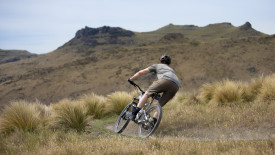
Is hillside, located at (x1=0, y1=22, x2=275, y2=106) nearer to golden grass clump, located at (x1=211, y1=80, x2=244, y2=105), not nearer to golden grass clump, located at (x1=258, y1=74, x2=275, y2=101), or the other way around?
golden grass clump, located at (x1=211, y1=80, x2=244, y2=105)

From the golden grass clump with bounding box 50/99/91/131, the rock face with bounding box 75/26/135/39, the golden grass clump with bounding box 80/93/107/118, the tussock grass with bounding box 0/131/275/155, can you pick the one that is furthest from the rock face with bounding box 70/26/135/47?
the tussock grass with bounding box 0/131/275/155

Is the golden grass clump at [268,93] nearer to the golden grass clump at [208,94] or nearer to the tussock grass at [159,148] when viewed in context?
the golden grass clump at [208,94]

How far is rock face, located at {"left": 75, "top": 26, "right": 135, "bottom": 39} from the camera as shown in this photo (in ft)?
350

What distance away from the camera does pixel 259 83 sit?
A: 980cm

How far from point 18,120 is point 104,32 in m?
106

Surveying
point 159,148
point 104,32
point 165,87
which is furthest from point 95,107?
point 104,32

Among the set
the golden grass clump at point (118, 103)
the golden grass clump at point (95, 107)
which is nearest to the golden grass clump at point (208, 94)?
the golden grass clump at point (118, 103)

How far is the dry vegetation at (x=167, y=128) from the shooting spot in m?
4.02

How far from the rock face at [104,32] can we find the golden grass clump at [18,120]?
96.8 metres

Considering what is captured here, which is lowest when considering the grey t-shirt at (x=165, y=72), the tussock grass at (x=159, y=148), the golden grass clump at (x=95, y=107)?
the golden grass clump at (x=95, y=107)

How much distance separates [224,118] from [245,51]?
3637 cm

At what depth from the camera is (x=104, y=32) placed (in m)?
110

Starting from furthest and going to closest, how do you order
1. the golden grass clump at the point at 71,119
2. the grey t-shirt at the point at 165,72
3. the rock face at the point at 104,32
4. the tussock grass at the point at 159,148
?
the rock face at the point at 104,32 → the golden grass clump at the point at 71,119 → the grey t-shirt at the point at 165,72 → the tussock grass at the point at 159,148

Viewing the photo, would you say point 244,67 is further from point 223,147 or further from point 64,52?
point 64,52
